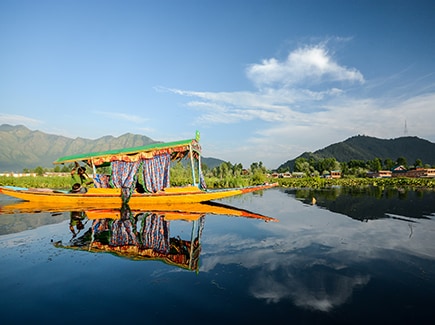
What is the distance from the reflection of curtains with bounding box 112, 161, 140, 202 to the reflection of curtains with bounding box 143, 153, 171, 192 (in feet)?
2.74

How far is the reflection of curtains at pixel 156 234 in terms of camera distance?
803cm

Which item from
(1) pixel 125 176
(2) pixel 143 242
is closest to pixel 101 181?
(1) pixel 125 176

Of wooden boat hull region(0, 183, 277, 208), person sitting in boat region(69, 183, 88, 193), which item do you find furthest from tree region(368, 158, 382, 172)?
person sitting in boat region(69, 183, 88, 193)

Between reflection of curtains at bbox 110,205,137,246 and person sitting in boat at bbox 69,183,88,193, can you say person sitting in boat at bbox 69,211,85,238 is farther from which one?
person sitting in boat at bbox 69,183,88,193

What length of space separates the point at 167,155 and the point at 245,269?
1114 centimetres

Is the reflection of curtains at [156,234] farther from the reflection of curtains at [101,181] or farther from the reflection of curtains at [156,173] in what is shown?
the reflection of curtains at [101,181]

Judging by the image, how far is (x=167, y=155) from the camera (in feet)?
53.5

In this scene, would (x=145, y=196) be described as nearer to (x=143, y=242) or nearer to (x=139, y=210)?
(x=139, y=210)

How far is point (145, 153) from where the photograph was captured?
16547 millimetres

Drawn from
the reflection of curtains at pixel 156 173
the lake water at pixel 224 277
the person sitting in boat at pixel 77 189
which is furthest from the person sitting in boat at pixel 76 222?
the reflection of curtains at pixel 156 173

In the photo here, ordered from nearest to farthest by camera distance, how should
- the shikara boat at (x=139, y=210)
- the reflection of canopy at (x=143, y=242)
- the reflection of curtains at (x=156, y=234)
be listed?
the reflection of canopy at (x=143, y=242)
the reflection of curtains at (x=156, y=234)
the shikara boat at (x=139, y=210)

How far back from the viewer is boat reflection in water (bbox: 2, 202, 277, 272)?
7.34 m

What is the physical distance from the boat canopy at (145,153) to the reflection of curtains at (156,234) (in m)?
4.71

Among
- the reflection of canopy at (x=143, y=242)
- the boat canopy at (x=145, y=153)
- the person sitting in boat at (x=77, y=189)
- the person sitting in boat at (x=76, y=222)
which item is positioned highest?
the boat canopy at (x=145, y=153)
